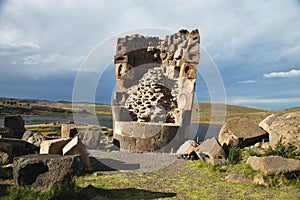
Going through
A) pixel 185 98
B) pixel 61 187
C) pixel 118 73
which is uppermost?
pixel 118 73

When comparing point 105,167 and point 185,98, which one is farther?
→ point 185,98

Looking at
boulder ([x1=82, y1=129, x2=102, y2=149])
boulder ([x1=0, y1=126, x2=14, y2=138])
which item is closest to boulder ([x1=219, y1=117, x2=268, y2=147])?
boulder ([x1=82, y1=129, x2=102, y2=149])

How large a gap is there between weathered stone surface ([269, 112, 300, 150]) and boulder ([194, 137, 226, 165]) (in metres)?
1.92

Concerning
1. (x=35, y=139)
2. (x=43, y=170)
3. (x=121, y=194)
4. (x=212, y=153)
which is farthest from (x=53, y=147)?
(x=212, y=153)

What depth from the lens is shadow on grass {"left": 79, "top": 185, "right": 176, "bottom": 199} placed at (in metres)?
7.07

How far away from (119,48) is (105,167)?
1101cm

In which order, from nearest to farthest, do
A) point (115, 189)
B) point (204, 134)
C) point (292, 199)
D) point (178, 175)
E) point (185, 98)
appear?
1. point (292, 199)
2. point (115, 189)
3. point (178, 175)
4. point (185, 98)
5. point (204, 134)

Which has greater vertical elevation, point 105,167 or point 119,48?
point 119,48

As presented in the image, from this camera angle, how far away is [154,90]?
18.4 metres

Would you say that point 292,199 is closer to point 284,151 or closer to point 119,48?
point 284,151

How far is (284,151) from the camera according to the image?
965 cm

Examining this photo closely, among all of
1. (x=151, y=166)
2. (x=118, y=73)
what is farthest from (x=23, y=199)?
(x=118, y=73)

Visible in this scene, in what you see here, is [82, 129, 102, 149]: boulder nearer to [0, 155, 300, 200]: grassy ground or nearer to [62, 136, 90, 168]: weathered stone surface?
[62, 136, 90, 168]: weathered stone surface

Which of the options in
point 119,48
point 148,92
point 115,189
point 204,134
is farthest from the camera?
point 204,134
